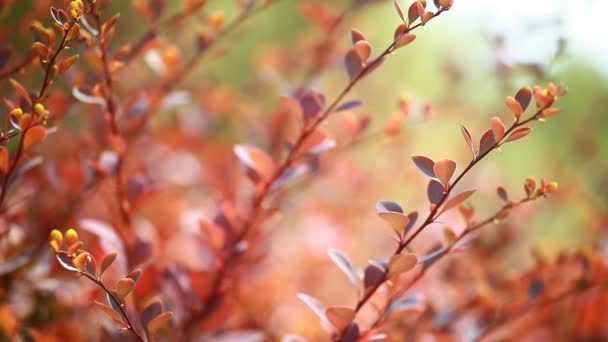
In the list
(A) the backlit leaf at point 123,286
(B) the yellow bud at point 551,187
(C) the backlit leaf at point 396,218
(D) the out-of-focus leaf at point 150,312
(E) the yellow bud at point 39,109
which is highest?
(E) the yellow bud at point 39,109

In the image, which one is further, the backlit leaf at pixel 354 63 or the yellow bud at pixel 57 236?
the backlit leaf at pixel 354 63

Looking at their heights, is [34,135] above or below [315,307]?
above

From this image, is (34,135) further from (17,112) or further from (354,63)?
(354,63)

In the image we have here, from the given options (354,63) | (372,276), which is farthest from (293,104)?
(372,276)

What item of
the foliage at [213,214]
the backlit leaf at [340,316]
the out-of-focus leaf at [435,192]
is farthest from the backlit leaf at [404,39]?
the backlit leaf at [340,316]

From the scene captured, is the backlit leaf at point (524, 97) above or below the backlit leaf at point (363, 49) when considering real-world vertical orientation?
below

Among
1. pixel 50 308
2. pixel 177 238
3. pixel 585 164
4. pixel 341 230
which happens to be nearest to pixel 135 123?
pixel 50 308

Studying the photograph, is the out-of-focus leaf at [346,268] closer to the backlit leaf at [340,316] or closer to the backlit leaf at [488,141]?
the backlit leaf at [340,316]

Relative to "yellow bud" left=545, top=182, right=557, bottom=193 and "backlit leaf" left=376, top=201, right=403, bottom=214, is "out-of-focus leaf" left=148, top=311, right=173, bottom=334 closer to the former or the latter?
"backlit leaf" left=376, top=201, right=403, bottom=214

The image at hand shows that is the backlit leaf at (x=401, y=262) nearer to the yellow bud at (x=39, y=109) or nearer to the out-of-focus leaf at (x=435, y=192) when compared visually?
the out-of-focus leaf at (x=435, y=192)

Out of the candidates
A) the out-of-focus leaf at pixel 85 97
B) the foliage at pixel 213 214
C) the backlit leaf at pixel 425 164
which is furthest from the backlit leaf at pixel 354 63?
the out-of-focus leaf at pixel 85 97
